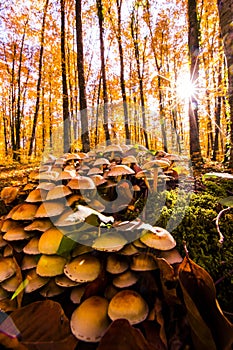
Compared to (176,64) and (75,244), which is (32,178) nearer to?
(75,244)

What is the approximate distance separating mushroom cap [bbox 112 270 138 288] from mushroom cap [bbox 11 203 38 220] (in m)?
0.66

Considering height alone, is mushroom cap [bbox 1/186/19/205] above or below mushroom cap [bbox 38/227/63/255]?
above

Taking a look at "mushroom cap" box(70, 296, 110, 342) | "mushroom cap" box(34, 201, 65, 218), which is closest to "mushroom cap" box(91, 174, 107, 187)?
"mushroom cap" box(34, 201, 65, 218)

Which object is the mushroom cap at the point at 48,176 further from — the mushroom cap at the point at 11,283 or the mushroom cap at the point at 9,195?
the mushroom cap at the point at 11,283

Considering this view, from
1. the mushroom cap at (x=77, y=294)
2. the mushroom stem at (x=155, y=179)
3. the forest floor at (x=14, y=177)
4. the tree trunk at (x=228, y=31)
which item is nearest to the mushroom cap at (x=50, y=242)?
the mushroom cap at (x=77, y=294)

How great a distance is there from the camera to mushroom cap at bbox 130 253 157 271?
3.15 feet

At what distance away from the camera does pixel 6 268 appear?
4.00 ft

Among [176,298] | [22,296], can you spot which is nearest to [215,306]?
[176,298]

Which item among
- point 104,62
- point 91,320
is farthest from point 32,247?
point 104,62

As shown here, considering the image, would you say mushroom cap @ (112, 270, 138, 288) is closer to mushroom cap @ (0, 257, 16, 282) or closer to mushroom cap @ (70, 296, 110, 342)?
mushroom cap @ (70, 296, 110, 342)

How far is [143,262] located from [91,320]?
1.03ft

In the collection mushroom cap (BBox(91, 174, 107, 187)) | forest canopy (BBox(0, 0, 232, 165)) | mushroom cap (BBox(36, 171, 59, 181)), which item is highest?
forest canopy (BBox(0, 0, 232, 165))

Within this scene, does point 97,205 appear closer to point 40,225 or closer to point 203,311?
point 40,225

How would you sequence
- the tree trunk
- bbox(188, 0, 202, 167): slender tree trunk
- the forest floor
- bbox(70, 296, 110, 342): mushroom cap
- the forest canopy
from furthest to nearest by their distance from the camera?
1. the forest canopy
2. bbox(188, 0, 202, 167): slender tree trunk
3. the tree trunk
4. the forest floor
5. bbox(70, 296, 110, 342): mushroom cap
